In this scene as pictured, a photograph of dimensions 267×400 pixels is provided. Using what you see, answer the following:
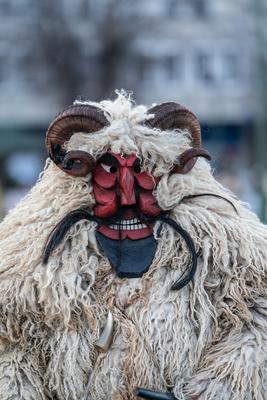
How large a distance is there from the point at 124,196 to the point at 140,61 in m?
30.8

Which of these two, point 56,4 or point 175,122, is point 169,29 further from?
point 175,122

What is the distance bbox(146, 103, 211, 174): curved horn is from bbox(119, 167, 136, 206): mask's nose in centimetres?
20

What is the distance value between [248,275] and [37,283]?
836 mm

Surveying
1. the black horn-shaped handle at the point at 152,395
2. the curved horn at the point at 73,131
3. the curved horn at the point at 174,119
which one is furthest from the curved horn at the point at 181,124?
the black horn-shaped handle at the point at 152,395

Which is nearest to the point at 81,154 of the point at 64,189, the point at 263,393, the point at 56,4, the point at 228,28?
the point at 64,189

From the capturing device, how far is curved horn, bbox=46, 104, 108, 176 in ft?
14.7

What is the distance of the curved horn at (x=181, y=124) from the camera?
4535 millimetres

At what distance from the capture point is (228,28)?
51.4 metres

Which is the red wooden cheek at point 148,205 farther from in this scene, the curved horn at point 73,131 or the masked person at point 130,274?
the curved horn at point 73,131

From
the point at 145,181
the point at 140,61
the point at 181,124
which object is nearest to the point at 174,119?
the point at 181,124

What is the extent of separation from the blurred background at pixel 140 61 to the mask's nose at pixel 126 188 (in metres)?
25.1

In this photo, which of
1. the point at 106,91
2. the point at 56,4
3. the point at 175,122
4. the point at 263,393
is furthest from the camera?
the point at 56,4

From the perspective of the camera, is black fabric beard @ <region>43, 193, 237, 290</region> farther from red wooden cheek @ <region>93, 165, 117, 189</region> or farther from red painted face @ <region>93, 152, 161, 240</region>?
red wooden cheek @ <region>93, 165, 117, 189</region>

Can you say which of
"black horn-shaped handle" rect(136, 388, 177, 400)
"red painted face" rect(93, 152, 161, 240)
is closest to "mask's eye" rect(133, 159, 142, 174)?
"red painted face" rect(93, 152, 161, 240)
